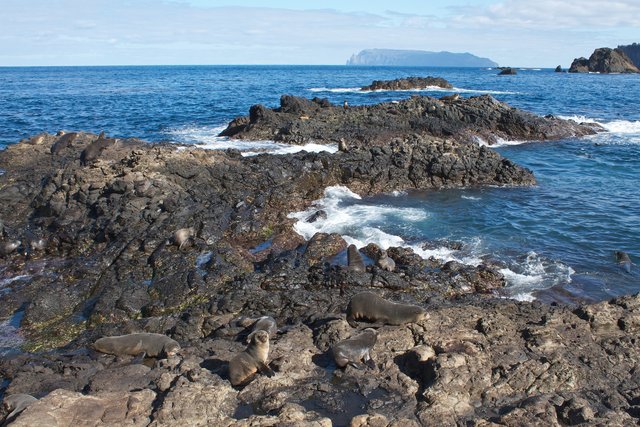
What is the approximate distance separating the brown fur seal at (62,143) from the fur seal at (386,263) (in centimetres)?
1643

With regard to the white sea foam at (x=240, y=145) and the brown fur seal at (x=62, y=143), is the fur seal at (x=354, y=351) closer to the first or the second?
the white sea foam at (x=240, y=145)

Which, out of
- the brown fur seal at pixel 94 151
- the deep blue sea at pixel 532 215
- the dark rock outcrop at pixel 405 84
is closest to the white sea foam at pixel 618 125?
the deep blue sea at pixel 532 215

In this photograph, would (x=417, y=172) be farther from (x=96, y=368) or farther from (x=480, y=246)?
(x=96, y=368)

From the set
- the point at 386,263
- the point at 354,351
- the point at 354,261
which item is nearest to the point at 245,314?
the point at 354,351

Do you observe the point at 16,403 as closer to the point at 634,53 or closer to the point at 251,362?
the point at 251,362

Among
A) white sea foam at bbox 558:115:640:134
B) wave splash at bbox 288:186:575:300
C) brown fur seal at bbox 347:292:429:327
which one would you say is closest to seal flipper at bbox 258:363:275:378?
brown fur seal at bbox 347:292:429:327

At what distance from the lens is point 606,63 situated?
130000 millimetres

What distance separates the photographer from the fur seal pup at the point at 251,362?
8.03 metres

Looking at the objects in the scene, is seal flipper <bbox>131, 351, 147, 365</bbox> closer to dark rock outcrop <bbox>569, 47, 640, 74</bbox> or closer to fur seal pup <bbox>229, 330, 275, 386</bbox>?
fur seal pup <bbox>229, 330, 275, 386</bbox>

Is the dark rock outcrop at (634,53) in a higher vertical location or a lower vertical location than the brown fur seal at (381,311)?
higher

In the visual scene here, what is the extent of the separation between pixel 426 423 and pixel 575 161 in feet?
80.5

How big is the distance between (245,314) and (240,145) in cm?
1776

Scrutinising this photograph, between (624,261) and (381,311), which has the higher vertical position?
(381,311)

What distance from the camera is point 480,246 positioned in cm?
1527
